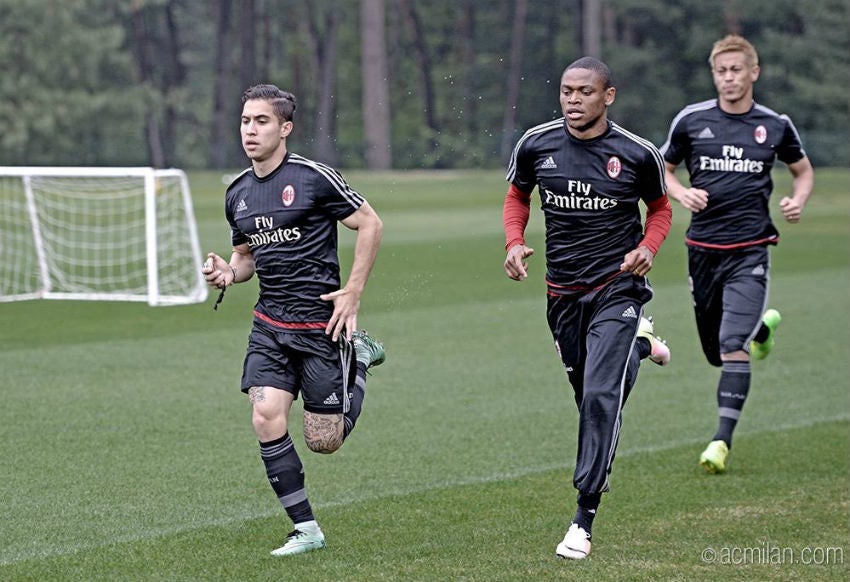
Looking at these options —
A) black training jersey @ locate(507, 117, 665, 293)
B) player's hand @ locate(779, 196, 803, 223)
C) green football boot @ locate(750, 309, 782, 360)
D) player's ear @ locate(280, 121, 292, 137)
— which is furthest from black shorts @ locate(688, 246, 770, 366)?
player's ear @ locate(280, 121, 292, 137)

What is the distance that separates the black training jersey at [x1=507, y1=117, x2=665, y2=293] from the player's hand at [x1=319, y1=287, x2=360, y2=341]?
41.5 inches

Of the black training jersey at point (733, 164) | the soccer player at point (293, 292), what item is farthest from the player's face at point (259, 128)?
the black training jersey at point (733, 164)

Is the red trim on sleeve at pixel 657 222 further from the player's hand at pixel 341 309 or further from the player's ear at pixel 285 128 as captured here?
the player's ear at pixel 285 128

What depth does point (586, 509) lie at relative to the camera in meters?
6.28

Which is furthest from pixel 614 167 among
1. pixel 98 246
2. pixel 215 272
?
pixel 98 246

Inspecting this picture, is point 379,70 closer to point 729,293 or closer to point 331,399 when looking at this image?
point 729,293

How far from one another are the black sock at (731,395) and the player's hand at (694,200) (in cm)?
104

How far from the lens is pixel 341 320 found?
6195 millimetres

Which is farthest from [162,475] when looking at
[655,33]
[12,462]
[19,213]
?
[655,33]

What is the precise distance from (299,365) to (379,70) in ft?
169

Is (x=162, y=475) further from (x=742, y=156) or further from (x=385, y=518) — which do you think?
(x=742, y=156)

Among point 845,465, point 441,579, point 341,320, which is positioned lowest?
point 845,465

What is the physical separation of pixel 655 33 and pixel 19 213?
4994 cm

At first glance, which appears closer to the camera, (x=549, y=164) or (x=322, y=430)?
(x=322, y=430)
